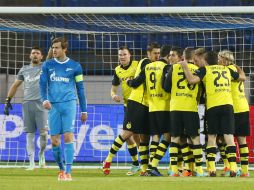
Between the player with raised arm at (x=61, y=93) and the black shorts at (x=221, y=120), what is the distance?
1957mm

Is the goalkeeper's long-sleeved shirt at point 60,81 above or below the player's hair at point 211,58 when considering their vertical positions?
below

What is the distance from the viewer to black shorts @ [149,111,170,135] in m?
12.1

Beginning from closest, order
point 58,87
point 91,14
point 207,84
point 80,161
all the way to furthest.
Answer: point 58,87 < point 207,84 < point 91,14 < point 80,161

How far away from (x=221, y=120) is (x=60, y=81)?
2.42 meters

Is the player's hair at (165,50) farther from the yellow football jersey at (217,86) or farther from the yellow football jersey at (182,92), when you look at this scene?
the yellow football jersey at (217,86)

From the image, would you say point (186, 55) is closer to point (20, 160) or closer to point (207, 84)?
point (207, 84)

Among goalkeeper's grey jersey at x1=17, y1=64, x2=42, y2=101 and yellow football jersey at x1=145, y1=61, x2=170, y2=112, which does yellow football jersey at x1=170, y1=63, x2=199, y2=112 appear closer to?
yellow football jersey at x1=145, y1=61, x2=170, y2=112

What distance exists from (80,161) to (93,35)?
2433mm

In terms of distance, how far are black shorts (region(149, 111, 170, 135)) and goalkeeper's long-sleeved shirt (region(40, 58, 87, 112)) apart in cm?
169

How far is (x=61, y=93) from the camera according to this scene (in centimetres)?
1063

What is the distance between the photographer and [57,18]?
50.6 feet

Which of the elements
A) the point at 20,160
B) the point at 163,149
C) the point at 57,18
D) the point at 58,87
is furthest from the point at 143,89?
the point at 20,160

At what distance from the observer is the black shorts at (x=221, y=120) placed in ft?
38.3

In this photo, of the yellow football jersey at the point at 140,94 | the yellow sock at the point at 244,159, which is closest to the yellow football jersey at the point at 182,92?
the yellow football jersey at the point at 140,94
